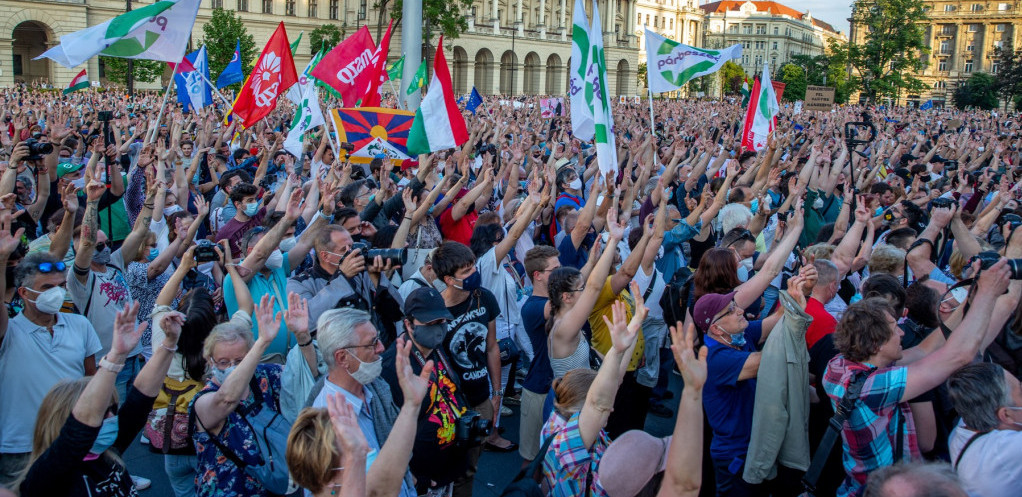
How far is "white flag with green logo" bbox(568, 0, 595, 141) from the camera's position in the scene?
7.84 meters

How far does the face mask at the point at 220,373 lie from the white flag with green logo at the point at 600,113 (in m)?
4.53

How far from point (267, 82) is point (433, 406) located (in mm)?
7885

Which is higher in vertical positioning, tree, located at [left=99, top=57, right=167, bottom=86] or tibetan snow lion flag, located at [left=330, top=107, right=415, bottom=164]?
tree, located at [left=99, top=57, right=167, bottom=86]

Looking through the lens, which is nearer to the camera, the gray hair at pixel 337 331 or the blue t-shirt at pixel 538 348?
the gray hair at pixel 337 331

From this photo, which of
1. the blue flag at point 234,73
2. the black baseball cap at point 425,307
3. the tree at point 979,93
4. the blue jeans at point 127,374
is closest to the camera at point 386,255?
the black baseball cap at point 425,307

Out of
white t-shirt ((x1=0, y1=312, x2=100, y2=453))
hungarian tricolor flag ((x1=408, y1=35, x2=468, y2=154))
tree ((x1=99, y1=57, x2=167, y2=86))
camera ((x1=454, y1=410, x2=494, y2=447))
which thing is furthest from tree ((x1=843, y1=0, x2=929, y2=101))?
white t-shirt ((x1=0, y1=312, x2=100, y2=453))

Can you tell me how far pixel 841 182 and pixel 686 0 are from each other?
106919 millimetres

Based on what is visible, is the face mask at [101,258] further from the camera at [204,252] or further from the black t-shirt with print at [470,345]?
the black t-shirt with print at [470,345]

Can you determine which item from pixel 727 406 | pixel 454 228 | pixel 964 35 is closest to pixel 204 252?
pixel 727 406

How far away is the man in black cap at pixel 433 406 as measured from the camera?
3.36m

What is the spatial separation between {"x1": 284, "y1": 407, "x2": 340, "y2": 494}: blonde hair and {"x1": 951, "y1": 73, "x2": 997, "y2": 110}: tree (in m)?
54.3

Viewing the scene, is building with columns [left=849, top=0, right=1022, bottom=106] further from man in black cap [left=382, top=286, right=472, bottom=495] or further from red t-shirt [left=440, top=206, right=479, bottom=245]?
man in black cap [left=382, top=286, right=472, bottom=495]

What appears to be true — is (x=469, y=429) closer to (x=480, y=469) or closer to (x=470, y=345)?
(x=470, y=345)

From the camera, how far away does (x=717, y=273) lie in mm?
4484
